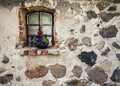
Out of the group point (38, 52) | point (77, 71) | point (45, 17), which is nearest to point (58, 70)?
point (77, 71)

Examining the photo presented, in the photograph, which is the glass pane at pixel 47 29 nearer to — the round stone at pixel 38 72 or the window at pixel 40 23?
the window at pixel 40 23

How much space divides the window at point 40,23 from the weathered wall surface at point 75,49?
0.27 meters

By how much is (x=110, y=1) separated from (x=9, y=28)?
5.96 feet

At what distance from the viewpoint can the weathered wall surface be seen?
17.8ft

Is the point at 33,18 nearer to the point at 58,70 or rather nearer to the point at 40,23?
the point at 40,23

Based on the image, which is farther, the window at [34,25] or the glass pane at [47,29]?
the glass pane at [47,29]

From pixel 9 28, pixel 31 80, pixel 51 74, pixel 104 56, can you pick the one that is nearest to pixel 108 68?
pixel 104 56

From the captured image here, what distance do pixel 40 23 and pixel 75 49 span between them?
31.9 inches

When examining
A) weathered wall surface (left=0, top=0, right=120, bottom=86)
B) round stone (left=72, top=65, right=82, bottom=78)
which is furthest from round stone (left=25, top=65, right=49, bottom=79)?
round stone (left=72, top=65, right=82, bottom=78)

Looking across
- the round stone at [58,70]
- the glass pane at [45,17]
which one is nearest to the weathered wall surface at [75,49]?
the round stone at [58,70]

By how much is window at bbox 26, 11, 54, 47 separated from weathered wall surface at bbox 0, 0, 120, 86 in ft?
0.87

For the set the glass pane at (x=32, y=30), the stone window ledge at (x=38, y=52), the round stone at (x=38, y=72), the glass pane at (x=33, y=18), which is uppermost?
the glass pane at (x=33, y=18)

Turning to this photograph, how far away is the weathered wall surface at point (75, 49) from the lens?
5434 mm

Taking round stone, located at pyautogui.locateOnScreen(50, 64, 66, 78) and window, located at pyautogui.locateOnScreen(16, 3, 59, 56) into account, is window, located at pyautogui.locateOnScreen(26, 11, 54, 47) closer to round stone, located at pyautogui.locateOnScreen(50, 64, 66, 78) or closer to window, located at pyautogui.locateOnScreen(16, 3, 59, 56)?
window, located at pyautogui.locateOnScreen(16, 3, 59, 56)
